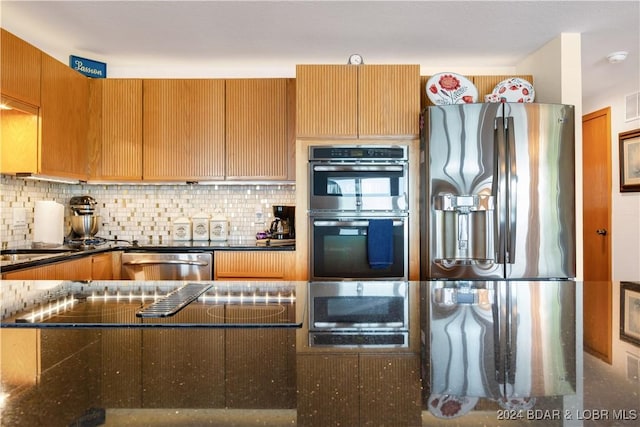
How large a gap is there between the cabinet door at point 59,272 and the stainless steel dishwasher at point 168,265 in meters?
0.31

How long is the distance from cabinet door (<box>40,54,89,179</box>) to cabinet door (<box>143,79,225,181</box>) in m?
0.43

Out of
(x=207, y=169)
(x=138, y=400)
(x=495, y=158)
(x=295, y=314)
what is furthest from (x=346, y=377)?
(x=207, y=169)

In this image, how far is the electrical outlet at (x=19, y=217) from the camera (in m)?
2.72

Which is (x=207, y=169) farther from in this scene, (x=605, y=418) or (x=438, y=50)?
(x=605, y=418)

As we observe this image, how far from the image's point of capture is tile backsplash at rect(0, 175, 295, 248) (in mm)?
3488

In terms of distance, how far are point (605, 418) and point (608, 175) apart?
4.77m

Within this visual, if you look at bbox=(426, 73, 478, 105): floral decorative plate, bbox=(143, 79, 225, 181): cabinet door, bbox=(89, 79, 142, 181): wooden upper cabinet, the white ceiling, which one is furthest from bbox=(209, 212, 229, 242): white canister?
bbox=(426, 73, 478, 105): floral decorative plate

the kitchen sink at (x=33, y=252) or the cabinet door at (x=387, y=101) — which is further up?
the cabinet door at (x=387, y=101)

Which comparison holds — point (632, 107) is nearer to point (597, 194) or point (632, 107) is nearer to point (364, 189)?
point (597, 194)

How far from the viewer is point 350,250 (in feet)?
9.27

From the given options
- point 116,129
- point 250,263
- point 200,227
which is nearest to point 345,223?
point 250,263

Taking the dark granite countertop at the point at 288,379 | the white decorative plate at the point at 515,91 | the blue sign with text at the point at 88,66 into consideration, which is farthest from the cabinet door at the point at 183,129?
the dark granite countertop at the point at 288,379

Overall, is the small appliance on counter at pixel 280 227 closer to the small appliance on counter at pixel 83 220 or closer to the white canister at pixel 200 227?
the white canister at pixel 200 227

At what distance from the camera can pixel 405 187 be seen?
112 inches
